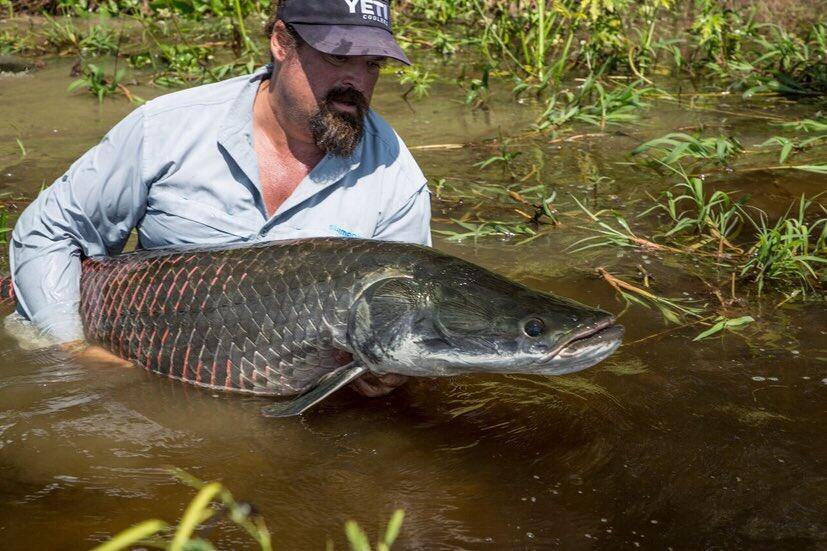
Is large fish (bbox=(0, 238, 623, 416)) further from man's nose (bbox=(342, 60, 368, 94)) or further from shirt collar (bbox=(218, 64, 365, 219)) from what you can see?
man's nose (bbox=(342, 60, 368, 94))

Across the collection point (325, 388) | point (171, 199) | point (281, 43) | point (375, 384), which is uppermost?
point (281, 43)

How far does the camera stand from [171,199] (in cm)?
408

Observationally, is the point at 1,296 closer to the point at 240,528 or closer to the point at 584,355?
the point at 240,528

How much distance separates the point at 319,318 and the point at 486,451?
694 millimetres

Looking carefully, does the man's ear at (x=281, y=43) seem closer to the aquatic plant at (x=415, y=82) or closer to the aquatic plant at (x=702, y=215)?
the aquatic plant at (x=702, y=215)

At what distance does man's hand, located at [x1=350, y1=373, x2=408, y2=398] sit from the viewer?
12.1 ft

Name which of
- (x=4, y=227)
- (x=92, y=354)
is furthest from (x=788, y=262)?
(x=4, y=227)

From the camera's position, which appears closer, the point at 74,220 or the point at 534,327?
the point at 534,327

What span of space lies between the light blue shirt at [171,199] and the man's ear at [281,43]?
20 centimetres

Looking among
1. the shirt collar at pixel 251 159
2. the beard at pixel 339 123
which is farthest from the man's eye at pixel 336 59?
the shirt collar at pixel 251 159

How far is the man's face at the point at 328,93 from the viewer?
158 inches

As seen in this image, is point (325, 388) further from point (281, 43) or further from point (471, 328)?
point (281, 43)

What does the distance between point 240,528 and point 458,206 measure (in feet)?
10.5

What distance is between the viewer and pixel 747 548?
298 centimetres
